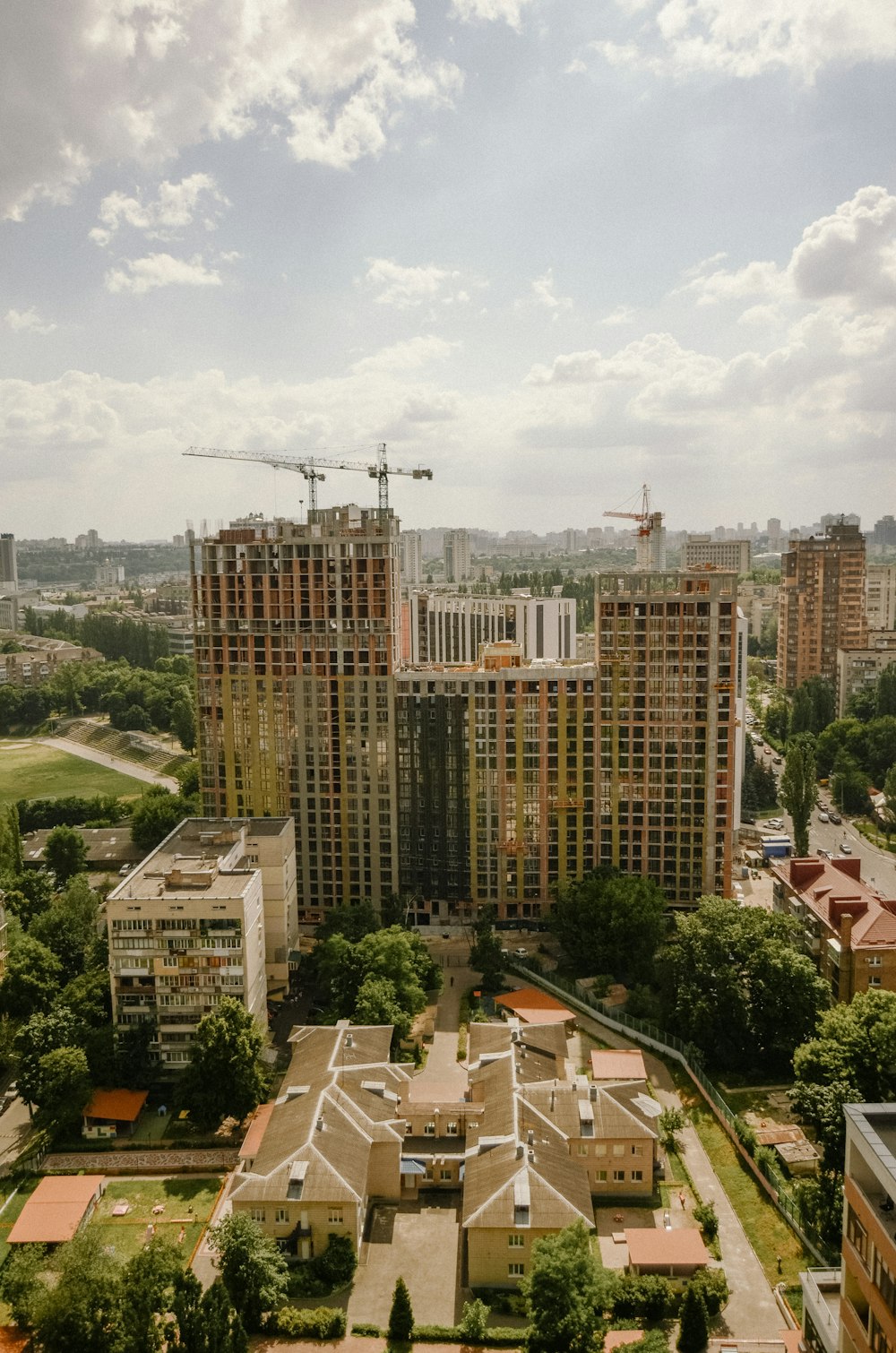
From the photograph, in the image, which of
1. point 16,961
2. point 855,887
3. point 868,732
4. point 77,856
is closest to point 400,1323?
point 16,961

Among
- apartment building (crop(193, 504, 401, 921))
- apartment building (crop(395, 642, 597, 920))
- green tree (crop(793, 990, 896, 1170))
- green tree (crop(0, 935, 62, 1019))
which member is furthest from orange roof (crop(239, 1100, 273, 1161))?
apartment building (crop(395, 642, 597, 920))

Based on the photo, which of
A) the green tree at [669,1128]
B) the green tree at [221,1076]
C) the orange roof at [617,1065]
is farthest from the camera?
the orange roof at [617,1065]

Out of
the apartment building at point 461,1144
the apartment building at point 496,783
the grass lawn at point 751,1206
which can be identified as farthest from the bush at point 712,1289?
the apartment building at point 496,783

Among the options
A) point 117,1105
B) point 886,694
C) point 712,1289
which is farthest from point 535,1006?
point 886,694

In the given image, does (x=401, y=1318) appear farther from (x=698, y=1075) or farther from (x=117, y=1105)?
(x=698, y=1075)

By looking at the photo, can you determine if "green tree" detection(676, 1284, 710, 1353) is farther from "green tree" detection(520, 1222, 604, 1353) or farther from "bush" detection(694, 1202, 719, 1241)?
"bush" detection(694, 1202, 719, 1241)

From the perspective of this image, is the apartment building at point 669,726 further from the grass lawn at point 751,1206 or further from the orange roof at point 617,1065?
the grass lawn at point 751,1206

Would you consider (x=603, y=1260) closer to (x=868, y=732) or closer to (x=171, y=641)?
(x=868, y=732)
